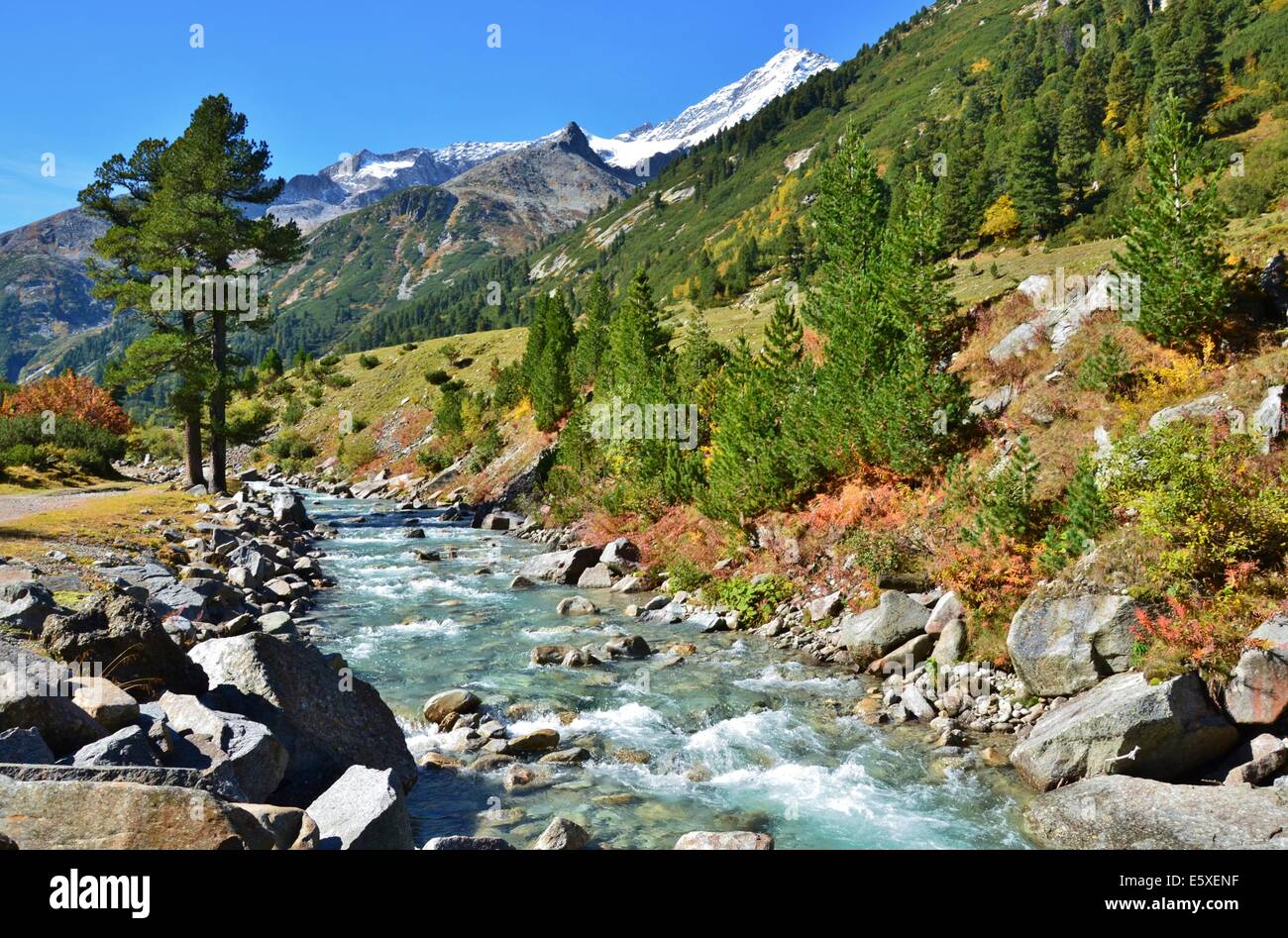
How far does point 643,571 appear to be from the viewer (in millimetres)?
29453

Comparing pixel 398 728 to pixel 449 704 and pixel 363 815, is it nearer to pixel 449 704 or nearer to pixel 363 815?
pixel 449 704

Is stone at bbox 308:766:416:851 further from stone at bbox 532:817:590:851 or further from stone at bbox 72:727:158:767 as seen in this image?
stone at bbox 72:727:158:767

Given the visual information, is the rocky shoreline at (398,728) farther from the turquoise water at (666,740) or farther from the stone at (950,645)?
the turquoise water at (666,740)

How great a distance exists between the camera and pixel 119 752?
7875 millimetres

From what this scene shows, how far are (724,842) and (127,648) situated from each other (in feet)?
29.9

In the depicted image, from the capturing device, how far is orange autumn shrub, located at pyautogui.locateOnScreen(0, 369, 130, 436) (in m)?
55.8

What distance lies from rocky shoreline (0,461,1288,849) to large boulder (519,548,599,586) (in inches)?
384

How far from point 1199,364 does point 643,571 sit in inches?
777

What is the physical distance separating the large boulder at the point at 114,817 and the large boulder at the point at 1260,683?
48.5 ft

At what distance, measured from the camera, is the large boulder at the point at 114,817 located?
6.27 meters

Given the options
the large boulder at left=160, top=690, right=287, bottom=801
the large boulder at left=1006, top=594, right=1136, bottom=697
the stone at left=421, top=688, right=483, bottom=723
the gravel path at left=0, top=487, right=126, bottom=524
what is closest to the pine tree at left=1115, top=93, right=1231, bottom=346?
the large boulder at left=1006, top=594, right=1136, bottom=697

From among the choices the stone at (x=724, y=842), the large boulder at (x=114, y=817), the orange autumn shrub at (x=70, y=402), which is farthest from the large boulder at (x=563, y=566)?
the orange autumn shrub at (x=70, y=402)

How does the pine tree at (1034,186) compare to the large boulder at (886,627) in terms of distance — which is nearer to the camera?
the large boulder at (886,627)
